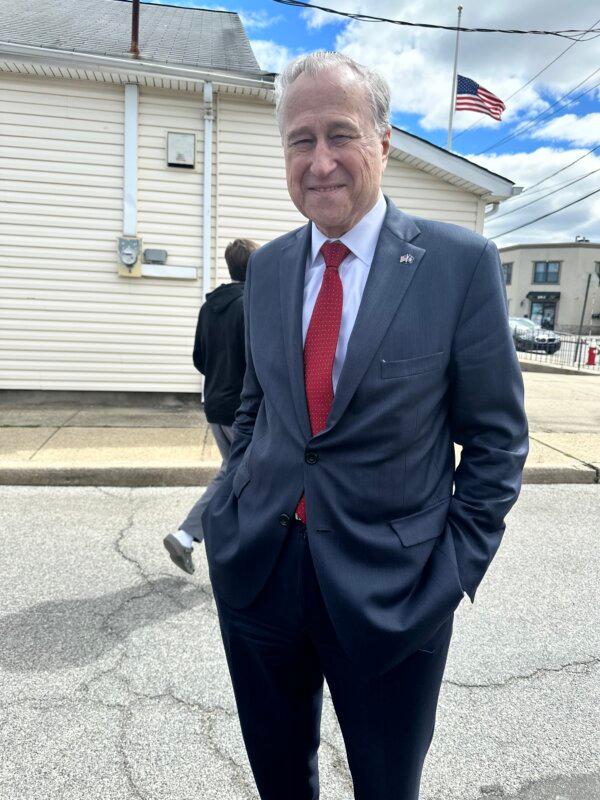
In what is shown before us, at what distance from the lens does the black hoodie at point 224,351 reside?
3545mm

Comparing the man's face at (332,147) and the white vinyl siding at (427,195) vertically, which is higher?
the white vinyl siding at (427,195)

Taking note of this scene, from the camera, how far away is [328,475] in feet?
4.28

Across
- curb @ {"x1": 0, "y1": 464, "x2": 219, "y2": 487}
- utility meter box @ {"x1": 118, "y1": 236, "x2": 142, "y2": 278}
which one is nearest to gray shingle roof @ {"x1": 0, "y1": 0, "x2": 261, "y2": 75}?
utility meter box @ {"x1": 118, "y1": 236, "x2": 142, "y2": 278}

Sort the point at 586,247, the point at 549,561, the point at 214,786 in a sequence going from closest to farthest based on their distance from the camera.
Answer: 1. the point at 214,786
2. the point at 549,561
3. the point at 586,247

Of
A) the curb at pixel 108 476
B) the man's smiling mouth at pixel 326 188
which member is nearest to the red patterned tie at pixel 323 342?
the man's smiling mouth at pixel 326 188

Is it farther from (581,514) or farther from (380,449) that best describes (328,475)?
(581,514)

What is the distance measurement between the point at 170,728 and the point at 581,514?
377 centimetres


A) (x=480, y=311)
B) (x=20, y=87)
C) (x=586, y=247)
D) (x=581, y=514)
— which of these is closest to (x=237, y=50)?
(x=20, y=87)

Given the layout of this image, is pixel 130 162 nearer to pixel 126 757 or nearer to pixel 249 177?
pixel 249 177

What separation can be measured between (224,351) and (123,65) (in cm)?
477

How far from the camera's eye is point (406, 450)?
4.23 feet

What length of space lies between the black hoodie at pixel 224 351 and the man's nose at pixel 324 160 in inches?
A: 87.5

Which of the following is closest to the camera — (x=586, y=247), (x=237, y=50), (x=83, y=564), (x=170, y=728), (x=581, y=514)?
(x=170, y=728)

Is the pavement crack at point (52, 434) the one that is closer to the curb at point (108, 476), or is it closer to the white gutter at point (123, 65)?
the curb at point (108, 476)
